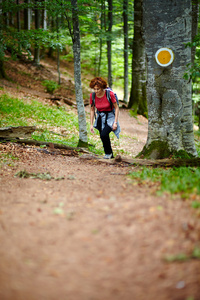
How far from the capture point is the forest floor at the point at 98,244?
198 cm

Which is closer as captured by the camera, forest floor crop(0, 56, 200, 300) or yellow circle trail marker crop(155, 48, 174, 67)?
forest floor crop(0, 56, 200, 300)

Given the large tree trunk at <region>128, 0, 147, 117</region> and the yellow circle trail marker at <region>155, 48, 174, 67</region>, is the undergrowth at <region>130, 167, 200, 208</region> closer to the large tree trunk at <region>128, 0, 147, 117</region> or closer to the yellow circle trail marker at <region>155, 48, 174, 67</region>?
the yellow circle trail marker at <region>155, 48, 174, 67</region>

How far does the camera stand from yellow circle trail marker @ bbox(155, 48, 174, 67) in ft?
17.4

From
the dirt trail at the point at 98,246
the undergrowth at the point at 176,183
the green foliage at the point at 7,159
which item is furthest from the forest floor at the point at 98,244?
the green foliage at the point at 7,159

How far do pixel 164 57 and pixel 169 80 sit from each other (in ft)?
1.73

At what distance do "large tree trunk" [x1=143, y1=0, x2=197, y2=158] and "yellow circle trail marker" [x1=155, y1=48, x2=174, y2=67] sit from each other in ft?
0.23

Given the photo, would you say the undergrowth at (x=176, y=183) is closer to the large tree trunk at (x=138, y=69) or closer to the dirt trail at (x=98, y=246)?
the dirt trail at (x=98, y=246)

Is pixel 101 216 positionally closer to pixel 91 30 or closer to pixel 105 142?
pixel 105 142

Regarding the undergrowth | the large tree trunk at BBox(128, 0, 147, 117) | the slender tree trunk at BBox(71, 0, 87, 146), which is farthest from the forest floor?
the large tree trunk at BBox(128, 0, 147, 117)

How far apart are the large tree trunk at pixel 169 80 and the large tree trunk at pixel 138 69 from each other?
33.4ft

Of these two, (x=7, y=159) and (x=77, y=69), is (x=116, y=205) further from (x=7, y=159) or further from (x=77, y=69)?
(x=77, y=69)

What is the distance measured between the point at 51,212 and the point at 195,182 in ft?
6.69

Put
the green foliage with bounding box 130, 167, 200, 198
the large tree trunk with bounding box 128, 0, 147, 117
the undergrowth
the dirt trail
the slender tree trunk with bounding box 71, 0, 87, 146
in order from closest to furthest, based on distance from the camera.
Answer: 1. the dirt trail
2. the undergrowth
3. the green foliage with bounding box 130, 167, 200, 198
4. the slender tree trunk with bounding box 71, 0, 87, 146
5. the large tree trunk with bounding box 128, 0, 147, 117

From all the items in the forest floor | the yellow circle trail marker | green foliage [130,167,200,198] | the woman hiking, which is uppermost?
the yellow circle trail marker
